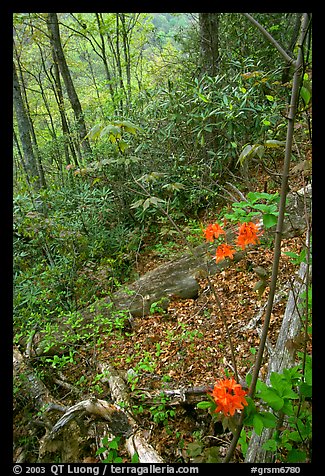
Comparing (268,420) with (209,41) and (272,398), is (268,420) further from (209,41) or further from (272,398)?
(209,41)

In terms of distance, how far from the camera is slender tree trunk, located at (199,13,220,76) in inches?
177

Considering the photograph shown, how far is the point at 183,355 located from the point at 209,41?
4456mm

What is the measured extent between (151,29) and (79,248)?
234 inches

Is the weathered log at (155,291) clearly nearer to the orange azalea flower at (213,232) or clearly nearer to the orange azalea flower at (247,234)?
the orange azalea flower at (213,232)

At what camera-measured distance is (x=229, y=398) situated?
2.93ft

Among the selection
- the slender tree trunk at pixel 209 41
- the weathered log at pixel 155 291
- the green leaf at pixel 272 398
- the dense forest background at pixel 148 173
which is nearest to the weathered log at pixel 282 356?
the green leaf at pixel 272 398

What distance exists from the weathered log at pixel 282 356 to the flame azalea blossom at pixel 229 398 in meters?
0.47

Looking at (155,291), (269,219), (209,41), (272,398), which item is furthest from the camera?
(209,41)

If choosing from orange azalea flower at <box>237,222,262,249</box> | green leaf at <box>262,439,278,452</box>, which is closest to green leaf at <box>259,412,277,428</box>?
green leaf at <box>262,439,278,452</box>

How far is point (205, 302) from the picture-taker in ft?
10.3

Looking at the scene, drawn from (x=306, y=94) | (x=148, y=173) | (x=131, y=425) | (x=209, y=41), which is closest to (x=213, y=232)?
(x=306, y=94)

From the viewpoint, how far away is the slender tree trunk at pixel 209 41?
4.49 metres

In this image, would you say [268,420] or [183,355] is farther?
[183,355]
